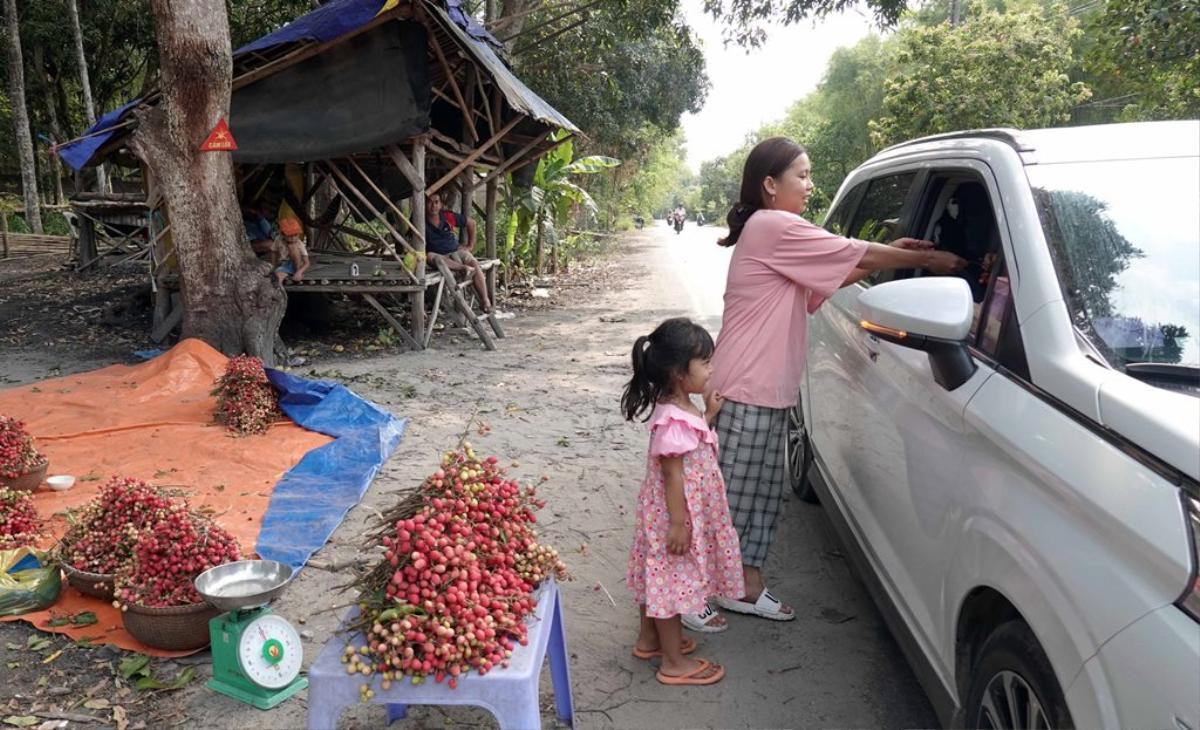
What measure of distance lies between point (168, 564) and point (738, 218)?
272 cm

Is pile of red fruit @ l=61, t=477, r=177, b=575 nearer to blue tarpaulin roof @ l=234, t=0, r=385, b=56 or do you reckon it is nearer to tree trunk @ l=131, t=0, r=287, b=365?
tree trunk @ l=131, t=0, r=287, b=365

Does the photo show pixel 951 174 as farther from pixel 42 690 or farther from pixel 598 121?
pixel 598 121

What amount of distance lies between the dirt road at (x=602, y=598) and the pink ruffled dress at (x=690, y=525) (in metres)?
0.43

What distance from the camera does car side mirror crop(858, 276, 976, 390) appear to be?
217 centimetres

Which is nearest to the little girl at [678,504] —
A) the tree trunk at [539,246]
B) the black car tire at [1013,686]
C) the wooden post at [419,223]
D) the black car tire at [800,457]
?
the black car tire at [1013,686]

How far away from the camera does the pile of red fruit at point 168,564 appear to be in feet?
10.5

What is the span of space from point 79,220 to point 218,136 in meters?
10.7

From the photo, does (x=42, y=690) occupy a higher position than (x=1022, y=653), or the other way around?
(x=1022, y=653)

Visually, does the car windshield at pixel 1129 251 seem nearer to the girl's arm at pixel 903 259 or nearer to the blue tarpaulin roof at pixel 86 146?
the girl's arm at pixel 903 259

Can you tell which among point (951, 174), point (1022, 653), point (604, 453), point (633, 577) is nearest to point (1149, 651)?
point (1022, 653)

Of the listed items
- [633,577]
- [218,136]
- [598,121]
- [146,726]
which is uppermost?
[598,121]

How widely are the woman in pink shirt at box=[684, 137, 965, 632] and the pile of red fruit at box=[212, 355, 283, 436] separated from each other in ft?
14.0

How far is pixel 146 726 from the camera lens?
2.88 metres

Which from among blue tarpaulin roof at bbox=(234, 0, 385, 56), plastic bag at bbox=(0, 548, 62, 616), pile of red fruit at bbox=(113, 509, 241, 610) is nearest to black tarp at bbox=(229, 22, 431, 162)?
blue tarpaulin roof at bbox=(234, 0, 385, 56)
